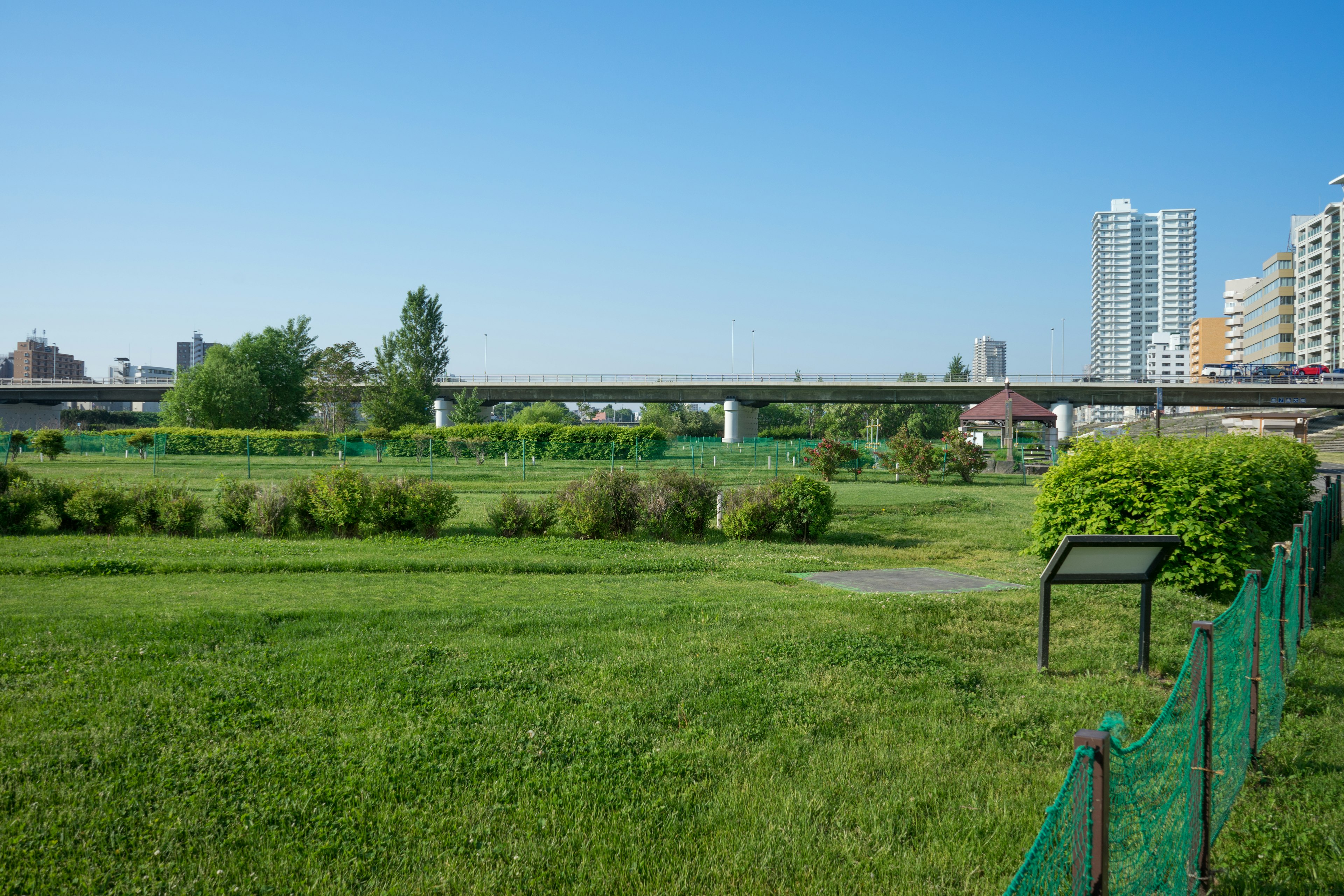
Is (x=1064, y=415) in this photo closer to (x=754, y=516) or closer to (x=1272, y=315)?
(x=754, y=516)

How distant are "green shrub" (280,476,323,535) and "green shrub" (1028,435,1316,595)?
1215cm

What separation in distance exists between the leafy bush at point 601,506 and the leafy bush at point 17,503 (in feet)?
30.2

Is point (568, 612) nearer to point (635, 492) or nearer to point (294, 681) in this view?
point (294, 681)

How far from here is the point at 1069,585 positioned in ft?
33.9

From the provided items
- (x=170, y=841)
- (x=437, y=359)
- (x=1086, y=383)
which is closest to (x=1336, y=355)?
(x=1086, y=383)

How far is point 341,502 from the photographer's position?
50.3 ft

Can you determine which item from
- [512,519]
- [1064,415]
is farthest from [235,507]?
[1064,415]

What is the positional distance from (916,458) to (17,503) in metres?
27.0

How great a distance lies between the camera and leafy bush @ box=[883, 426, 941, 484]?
32594 millimetres

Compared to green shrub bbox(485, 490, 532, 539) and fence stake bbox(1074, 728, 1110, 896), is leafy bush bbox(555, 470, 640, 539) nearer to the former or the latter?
green shrub bbox(485, 490, 532, 539)

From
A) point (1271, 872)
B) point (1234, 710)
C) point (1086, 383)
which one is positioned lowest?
point (1271, 872)

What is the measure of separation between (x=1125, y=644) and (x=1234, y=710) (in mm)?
3163

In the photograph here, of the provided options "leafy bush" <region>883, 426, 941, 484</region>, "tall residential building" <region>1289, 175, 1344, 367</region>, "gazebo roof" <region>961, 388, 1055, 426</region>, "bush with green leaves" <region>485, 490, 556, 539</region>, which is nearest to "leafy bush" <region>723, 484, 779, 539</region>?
"bush with green leaves" <region>485, 490, 556, 539</region>

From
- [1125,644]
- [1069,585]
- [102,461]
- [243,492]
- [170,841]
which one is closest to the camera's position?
[170,841]
